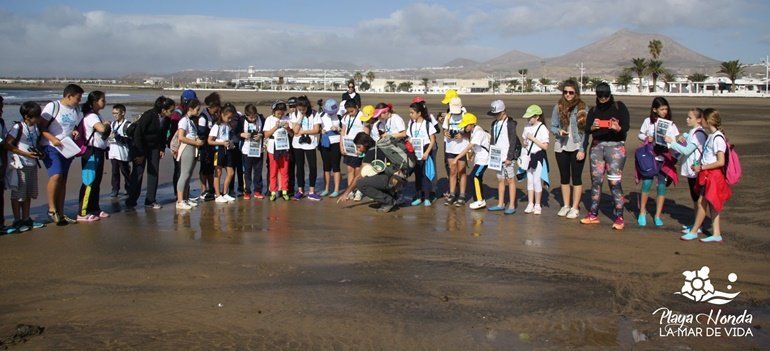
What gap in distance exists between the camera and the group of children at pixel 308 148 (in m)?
7.82

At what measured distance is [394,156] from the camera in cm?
962

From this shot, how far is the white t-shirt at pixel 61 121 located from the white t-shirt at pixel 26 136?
0.12m

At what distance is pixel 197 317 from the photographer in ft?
16.4

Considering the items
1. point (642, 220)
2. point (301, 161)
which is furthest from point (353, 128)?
point (642, 220)

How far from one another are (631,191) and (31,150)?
9.22m

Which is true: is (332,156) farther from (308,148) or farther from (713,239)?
(713,239)

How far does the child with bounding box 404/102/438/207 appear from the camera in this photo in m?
9.91

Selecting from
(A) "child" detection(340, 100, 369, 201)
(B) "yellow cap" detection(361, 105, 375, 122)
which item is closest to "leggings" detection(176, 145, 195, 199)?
(A) "child" detection(340, 100, 369, 201)

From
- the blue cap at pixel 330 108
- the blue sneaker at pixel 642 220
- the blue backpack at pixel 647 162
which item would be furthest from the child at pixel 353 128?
the blue sneaker at pixel 642 220

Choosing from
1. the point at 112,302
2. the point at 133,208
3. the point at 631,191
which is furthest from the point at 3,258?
the point at 631,191

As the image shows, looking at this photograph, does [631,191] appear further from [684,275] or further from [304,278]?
[304,278]

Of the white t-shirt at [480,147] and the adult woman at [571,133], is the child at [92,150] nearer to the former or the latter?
the white t-shirt at [480,147]

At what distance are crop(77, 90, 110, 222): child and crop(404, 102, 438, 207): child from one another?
4488 mm

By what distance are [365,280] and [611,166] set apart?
13.1 feet
